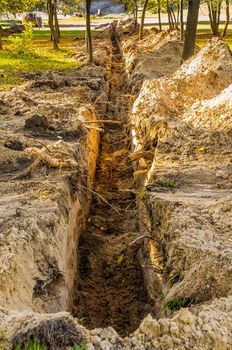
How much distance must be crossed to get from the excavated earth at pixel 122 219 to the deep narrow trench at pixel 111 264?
22 millimetres

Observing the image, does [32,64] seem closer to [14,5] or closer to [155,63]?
[155,63]

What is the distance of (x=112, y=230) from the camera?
9141 mm

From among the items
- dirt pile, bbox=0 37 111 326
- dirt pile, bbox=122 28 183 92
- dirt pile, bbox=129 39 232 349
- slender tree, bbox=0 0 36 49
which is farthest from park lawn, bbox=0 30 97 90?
dirt pile, bbox=129 39 232 349

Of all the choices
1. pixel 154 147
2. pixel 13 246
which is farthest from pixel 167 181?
pixel 13 246

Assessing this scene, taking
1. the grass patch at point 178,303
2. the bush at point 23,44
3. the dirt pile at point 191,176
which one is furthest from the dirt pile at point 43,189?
the bush at point 23,44

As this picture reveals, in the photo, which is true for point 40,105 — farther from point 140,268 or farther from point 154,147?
point 140,268

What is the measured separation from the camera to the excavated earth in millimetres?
4102

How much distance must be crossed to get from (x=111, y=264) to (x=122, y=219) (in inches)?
63.7

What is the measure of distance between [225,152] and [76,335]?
582cm

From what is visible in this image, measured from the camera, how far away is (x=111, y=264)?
26.6 feet

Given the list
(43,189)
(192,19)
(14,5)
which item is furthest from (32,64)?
(43,189)

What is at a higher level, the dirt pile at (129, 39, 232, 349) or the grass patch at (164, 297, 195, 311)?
the dirt pile at (129, 39, 232, 349)

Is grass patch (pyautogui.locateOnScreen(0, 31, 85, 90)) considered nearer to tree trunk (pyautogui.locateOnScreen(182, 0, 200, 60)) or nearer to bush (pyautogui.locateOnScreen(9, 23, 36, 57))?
bush (pyautogui.locateOnScreen(9, 23, 36, 57))

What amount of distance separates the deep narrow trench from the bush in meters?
12.9
